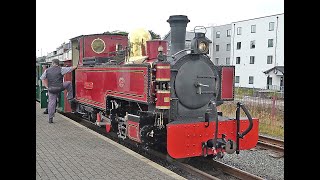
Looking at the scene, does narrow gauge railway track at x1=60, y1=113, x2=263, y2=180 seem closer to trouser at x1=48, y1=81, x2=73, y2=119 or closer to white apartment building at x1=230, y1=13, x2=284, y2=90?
trouser at x1=48, y1=81, x2=73, y2=119

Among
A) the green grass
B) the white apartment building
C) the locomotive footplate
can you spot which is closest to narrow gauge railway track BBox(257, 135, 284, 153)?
the green grass

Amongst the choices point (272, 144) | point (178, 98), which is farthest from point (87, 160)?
point (272, 144)

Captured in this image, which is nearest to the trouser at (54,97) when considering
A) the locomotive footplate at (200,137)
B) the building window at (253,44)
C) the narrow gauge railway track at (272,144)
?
the locomotive footplate at (200,137)

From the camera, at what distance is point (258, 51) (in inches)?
1496

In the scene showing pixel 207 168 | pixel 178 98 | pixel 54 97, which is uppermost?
pixel 178 98

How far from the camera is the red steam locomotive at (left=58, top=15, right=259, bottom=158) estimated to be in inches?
225

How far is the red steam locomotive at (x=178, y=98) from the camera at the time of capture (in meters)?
5.72

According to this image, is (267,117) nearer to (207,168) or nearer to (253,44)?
(207,168)

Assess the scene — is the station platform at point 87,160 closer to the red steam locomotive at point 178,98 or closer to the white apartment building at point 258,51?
the red steam locomotive at point 178,98

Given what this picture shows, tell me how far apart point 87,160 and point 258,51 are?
115 ft

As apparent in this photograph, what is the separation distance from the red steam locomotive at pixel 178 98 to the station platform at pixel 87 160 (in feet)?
1.80
